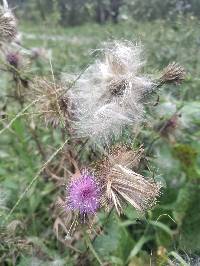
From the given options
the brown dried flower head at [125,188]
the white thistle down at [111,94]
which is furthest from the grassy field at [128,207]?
the brown dried flower head at [125,188]

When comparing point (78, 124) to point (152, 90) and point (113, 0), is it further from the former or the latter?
point (113, 0)

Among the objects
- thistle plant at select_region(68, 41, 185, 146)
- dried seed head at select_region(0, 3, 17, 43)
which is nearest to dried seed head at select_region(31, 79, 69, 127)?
thistle plant at select_region(68, 41, 185, 146)

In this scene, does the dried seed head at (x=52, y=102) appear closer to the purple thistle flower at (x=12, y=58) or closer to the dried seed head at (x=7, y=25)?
the dried seed head at (x=7, y=25)

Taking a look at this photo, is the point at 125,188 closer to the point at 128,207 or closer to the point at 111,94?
the point at 111,94

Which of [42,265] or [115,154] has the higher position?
[115,154]

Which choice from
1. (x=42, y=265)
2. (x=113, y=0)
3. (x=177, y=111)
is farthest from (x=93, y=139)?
(x=113, y=0)

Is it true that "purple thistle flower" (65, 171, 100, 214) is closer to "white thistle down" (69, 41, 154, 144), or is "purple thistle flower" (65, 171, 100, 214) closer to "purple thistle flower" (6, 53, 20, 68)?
"white thistle down" (69, 41, 154, 144)
